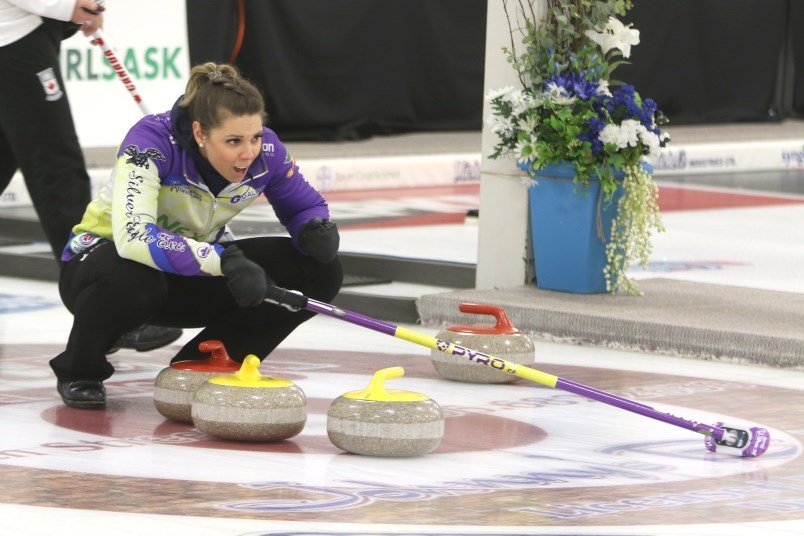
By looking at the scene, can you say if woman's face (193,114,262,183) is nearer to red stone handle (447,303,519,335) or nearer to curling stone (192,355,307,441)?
curling stone (192,355,307,441)

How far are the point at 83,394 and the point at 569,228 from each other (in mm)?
1941

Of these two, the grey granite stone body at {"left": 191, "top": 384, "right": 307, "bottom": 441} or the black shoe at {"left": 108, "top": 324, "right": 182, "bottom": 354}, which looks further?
the black shoe at {"left": 108, "top": 324, "right": 182, "bottom": 354}

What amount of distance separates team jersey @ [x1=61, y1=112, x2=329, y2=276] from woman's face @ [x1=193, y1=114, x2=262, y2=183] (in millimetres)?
88

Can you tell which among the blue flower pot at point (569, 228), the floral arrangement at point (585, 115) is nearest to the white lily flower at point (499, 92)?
the floral arrangement at point (585, 115)

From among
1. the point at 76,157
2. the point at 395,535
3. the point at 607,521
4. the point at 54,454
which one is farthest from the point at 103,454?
the point at 76,157

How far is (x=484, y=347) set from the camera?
162 inches

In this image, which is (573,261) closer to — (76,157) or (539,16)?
(539,16)

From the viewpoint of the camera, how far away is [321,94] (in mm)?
10336

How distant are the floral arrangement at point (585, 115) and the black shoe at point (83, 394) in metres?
1.85

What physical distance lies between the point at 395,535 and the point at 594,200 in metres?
2.62

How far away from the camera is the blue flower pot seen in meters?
5.11

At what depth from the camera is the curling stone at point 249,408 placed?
Answer: 3.32 metres

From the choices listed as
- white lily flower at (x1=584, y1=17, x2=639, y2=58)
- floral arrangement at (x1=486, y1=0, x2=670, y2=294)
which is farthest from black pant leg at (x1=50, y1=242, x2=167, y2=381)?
white lily flower at (x1=584, y1=17, x2=639, y2=58)

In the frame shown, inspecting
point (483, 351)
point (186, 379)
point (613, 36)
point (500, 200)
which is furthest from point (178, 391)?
point (613, 36)
